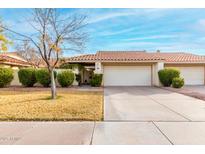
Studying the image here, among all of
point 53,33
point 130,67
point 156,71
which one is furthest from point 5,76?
point 156,71

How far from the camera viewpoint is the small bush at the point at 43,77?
18.9 meters

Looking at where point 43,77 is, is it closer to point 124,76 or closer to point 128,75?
point 124,76

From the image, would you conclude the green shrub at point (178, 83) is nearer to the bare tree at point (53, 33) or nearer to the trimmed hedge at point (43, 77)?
the bare tree at point (53, 33)

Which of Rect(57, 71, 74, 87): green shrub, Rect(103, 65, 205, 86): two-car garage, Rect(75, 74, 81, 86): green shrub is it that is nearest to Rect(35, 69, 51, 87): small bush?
Rect(57, 71, 74, 87): green shrub

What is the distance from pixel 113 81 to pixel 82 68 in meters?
4.14

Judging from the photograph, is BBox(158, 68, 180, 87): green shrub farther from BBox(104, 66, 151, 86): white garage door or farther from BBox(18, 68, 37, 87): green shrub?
BBox(18, 68, 37, 87): green shrub

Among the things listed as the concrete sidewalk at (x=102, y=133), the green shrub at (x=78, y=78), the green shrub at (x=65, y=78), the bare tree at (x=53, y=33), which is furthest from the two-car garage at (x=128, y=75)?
the concrete sidewalk at (x=102, y=133)

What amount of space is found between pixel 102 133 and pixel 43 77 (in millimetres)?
14509

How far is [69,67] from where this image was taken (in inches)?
822

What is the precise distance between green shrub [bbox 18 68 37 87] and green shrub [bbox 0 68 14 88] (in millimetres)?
824

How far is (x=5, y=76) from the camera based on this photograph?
18.8 meters

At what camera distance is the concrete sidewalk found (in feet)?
16.3
